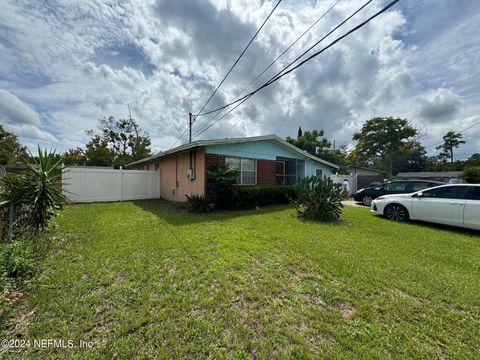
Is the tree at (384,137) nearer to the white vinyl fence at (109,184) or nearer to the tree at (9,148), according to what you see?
the white vinyl fence at (109,184)

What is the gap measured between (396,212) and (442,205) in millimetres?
1391

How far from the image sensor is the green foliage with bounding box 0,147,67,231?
4.25 m

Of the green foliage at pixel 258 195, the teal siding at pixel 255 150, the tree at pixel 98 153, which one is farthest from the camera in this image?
the tree at pixel 98 153

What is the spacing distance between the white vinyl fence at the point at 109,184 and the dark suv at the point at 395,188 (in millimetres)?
12701

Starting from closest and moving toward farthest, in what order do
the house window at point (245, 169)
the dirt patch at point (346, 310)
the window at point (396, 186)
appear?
the dirt patch at point (346, 310)
the window at point (396, 186)
the house window at point (245, 169)

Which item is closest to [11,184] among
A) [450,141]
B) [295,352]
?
[295,352]

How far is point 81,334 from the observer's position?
2.05 meters

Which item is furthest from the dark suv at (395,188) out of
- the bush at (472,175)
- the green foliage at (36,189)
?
the bush at (472,175)

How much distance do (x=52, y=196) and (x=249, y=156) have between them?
7.65 m

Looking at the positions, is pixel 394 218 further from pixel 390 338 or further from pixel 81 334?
pixel 81 334

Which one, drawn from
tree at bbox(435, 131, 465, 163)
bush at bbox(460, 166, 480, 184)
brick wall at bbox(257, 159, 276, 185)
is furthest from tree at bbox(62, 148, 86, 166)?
tree at bbox(435, 131, 465, 163)

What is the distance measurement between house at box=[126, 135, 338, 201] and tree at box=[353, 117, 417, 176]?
24.5 m

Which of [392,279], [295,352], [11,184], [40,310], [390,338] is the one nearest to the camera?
[295,352]

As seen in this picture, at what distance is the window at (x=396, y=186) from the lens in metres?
9.93
